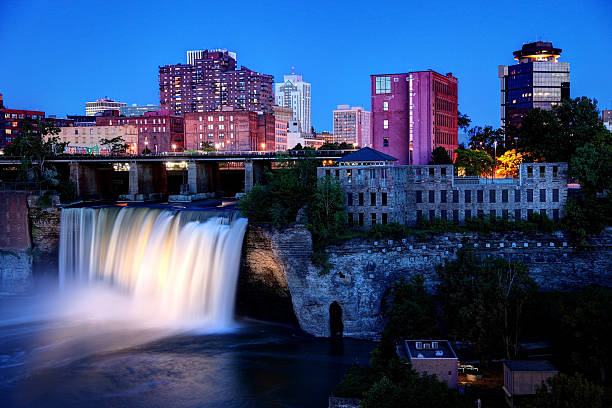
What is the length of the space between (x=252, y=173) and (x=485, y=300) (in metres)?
63.5

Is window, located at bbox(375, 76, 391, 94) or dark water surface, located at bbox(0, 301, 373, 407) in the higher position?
window, located at bbox(375, 76, 391, 94)

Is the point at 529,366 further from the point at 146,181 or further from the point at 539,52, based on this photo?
the point at 539,52

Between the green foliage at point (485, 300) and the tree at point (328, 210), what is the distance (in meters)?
10.5

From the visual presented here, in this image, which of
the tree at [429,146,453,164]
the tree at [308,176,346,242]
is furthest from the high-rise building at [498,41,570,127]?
the tree at [308,176,346,242]

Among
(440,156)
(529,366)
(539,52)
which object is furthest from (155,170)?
(539,52)

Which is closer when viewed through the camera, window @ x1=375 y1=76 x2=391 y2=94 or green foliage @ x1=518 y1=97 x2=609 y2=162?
green foliage @ x1=518 y1=97 x2=609 y2=162

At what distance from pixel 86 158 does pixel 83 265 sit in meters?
45.2

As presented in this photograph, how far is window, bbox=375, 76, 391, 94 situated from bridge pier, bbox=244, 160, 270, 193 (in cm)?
2323

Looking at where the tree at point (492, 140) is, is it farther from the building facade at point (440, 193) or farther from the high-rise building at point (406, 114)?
the building facade at point (440, 193)

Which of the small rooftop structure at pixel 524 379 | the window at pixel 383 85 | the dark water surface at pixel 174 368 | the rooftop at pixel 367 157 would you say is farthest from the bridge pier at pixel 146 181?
the small rooftop structure at pixel 524 379

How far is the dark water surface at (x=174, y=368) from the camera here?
135 ft

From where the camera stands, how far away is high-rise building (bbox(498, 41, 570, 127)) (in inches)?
6442

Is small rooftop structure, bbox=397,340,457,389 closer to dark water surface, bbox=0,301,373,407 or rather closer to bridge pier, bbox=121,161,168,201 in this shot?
dark water surface, bbox=0,301,373,407

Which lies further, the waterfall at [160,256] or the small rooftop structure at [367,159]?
the small rooftop structure at [367,159]
